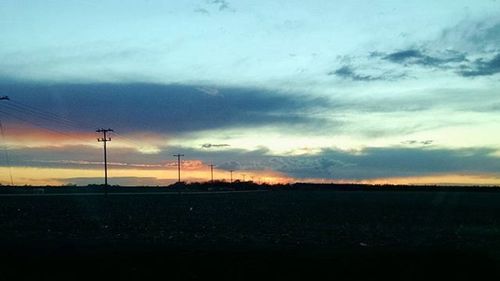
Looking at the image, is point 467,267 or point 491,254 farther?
point 491,254

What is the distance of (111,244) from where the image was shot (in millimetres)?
26766

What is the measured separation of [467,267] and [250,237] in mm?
14067

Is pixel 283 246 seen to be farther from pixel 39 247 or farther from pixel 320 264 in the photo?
pixel 39 247

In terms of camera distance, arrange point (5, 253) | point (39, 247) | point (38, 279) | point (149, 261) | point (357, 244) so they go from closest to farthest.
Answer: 1. point (38, 279)
2. point (149, 261)
3. point (5, 253)
4. point (39, 247)
5. point (357, 244)

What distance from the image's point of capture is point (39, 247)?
25.2 metres

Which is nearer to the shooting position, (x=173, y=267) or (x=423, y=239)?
(x=173, y=267)

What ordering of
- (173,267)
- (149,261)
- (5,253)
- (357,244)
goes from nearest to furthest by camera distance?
(173,267) → (149,261) → (5,253) → (357,244)

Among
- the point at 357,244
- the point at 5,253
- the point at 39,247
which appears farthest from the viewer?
the point at 357,244

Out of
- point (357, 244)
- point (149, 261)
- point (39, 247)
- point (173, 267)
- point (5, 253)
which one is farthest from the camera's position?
point (357, 244)

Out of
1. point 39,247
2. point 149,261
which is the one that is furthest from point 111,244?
point 149,261

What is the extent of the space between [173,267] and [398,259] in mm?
7972

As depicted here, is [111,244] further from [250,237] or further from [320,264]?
[320,264]

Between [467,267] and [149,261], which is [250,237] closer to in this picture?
[149,261]

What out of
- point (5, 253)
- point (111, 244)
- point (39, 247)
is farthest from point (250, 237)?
point (5, 253)
